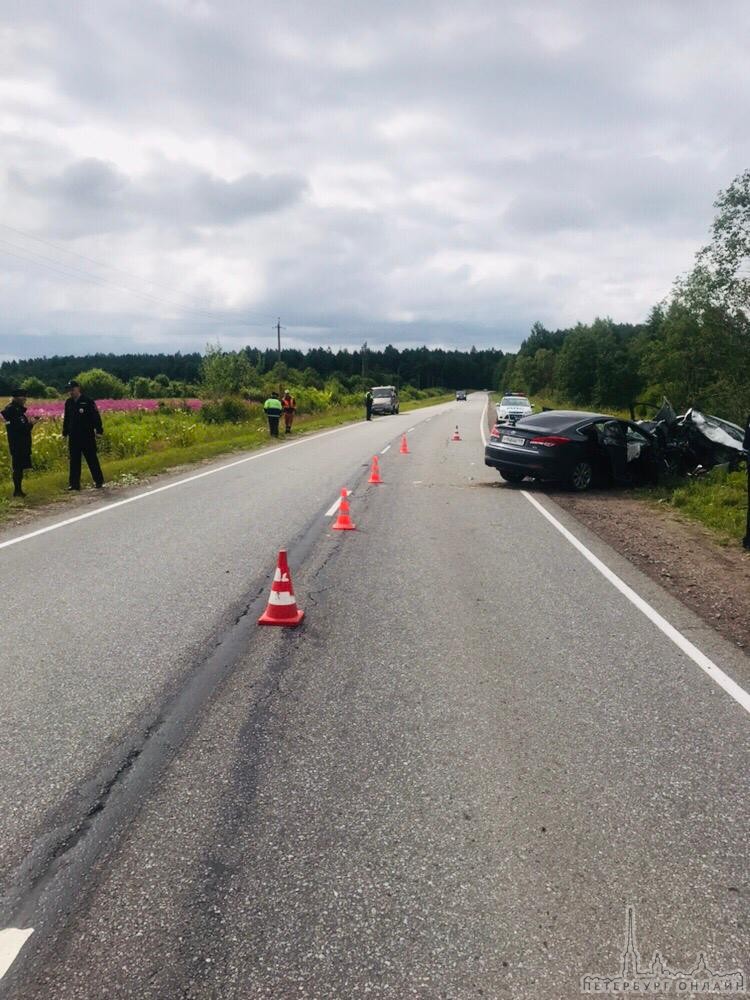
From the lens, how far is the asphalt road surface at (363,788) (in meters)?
2.50

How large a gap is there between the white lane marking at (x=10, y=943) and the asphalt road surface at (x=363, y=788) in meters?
0.03

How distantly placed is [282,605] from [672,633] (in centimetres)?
316

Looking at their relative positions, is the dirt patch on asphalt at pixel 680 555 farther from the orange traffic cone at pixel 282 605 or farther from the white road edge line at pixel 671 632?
the orange traffic cone at pixel 282 605

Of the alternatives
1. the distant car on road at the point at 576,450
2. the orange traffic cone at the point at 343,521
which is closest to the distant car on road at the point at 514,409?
the distant car on road at the point at 576,450

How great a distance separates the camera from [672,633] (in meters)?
6.04

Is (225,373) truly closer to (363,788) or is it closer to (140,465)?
(140,465)

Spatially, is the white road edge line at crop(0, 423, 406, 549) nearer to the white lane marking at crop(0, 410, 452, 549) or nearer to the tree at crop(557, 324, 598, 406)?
the white lane marking at crop(0, 410, 452, 549)

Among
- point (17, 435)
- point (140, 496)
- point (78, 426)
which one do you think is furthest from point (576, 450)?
point (17, 435)

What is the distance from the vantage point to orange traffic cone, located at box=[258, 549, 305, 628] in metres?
5.99

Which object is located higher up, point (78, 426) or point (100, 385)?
point (100, 385)

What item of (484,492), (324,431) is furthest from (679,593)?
(324,431)

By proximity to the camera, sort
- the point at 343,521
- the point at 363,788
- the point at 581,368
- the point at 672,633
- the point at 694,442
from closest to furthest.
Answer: the point at 363,788 → the point at 672,633 → the point at 343,521 → the point at 694,442 → the point at 581,368

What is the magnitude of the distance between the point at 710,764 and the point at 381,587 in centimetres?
382

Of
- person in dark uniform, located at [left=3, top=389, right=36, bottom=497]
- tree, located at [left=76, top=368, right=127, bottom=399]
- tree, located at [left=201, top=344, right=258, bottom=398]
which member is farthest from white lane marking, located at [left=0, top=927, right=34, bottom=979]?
tree, located at [left=76, top=368, right=127, bottom=399]
